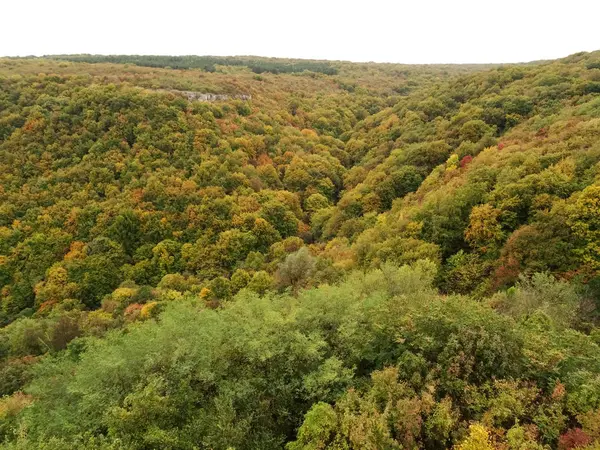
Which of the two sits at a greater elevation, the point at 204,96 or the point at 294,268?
the point at 204,96

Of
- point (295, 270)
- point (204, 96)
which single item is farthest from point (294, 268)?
point (204, 96)

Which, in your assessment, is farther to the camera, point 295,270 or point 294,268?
point 294,268

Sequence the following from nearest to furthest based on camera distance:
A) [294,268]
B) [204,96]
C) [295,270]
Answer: [295,270] < [294,268] < [204,96]

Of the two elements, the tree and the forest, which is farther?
the tree

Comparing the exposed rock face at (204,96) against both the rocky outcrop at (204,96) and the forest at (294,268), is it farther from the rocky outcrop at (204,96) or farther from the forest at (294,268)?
the forest at (294,268)

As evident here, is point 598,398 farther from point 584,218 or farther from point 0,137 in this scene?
point 0,137

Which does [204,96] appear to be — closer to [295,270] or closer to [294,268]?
[294,268]

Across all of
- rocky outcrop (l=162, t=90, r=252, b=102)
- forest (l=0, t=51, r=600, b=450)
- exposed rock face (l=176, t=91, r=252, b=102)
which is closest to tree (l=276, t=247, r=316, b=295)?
forest (l=0, t=51, r=600, b=450)

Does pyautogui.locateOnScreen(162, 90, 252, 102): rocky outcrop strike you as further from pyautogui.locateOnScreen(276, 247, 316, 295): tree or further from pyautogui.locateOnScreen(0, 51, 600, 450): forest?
pyautogui.locateOnScreen(276, 247, 316, 295): tree
